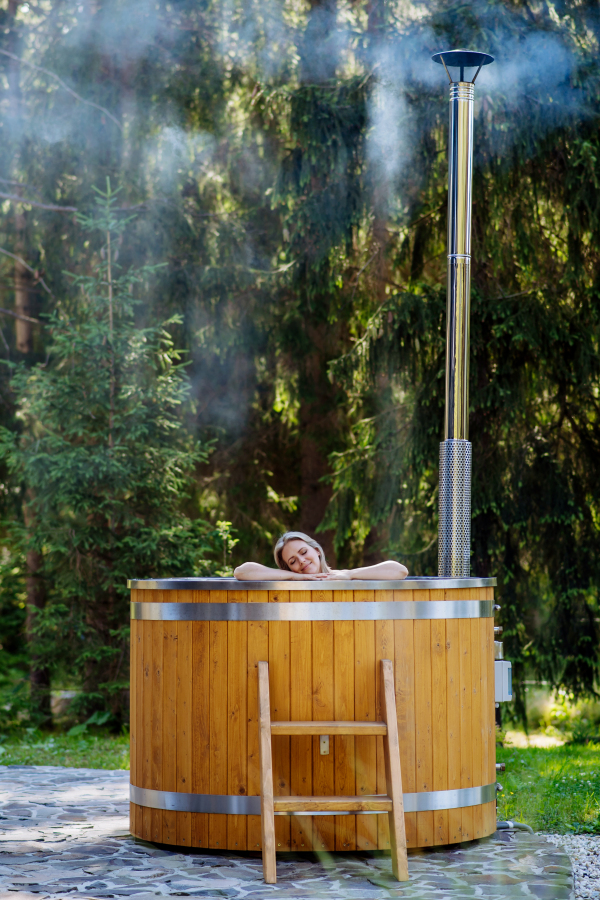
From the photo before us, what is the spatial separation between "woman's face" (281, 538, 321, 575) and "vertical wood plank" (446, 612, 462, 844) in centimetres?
68

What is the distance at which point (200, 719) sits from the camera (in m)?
4.24

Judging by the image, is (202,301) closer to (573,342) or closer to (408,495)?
(408,495)

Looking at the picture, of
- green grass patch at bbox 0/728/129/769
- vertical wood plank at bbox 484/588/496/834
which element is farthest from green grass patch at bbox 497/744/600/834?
green grass patch at bbox 0/728/129/769

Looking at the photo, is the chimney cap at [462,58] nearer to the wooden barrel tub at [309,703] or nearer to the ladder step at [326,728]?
the wooden barrel tub at [309,703]

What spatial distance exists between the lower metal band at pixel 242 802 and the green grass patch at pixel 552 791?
2.64 feet

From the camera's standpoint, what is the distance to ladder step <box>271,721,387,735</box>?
12.9ft

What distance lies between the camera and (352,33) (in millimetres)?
8914

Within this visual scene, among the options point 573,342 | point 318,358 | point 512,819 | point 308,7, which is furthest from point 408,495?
point 308,7

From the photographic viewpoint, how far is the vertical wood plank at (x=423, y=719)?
166 inches

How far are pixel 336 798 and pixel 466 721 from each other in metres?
0.73

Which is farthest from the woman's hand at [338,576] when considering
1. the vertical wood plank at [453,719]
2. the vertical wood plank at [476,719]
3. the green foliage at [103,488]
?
the green foliage at [103,488]

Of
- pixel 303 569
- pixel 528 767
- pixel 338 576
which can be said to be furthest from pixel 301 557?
pixel 528 767

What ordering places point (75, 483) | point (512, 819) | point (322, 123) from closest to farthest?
point (512, 819) → point (75, 483) → point (322, 123)

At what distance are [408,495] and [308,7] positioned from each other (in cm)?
522
